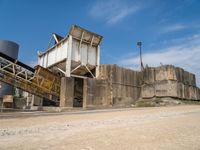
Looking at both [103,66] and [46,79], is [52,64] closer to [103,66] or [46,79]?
[46,79]

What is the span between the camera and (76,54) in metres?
19.3

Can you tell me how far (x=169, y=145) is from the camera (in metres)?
3.18

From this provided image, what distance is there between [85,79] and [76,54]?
3.49 metres

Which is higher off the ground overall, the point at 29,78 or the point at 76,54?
the point at 76,54

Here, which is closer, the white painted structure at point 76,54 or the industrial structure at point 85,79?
the industrial structure at point 85,79

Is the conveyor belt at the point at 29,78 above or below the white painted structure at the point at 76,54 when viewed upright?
below

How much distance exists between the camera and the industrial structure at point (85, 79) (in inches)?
655

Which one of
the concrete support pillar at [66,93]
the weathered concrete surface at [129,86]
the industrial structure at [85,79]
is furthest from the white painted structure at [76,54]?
the concrete support pillar at [66,93]

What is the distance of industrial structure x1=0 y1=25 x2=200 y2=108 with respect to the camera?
16.6 m

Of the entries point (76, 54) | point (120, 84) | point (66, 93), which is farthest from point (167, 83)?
point (66, 93)

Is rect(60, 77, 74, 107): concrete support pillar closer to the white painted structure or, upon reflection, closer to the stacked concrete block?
the stacked concrete block

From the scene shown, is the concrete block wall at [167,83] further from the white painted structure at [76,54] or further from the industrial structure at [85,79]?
the white painted structure at [76,54]

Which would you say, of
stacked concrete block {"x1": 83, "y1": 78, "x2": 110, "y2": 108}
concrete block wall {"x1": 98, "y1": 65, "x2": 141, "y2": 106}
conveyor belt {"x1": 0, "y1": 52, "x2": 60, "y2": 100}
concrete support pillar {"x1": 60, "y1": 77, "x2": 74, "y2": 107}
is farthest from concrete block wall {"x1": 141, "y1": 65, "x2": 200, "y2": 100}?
conveyor belt {"x1": 0, "y1": 52, "x2": 60, "y2": 100}

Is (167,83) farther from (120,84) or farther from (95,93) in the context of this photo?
(95,93)
